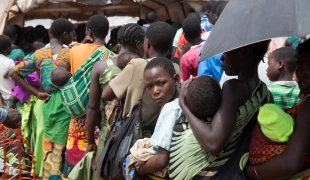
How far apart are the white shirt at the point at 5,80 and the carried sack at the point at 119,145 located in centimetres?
336

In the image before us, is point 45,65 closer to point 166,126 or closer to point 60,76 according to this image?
point 60,76

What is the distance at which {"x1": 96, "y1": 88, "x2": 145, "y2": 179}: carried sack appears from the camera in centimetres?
352

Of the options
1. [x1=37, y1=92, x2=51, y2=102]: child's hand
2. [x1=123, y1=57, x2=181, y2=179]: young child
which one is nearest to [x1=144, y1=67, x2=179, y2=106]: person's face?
[x1=123, y1=57, x2=181, y2=179]: young child

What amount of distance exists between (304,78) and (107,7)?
819 centimetres

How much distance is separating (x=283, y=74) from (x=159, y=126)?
1261mm

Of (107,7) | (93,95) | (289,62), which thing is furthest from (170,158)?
(107,7)

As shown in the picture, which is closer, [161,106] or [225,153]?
[225,153]

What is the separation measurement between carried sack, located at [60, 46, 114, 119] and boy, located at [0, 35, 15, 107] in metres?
1.99

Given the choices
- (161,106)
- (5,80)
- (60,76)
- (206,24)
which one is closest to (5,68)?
(5,80)

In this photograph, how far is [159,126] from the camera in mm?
2979

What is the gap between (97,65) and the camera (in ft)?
14.4

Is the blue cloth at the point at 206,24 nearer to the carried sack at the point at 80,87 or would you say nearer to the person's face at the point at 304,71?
the carried sack at the point at 80,87

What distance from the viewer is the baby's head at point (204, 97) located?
8.43 ft

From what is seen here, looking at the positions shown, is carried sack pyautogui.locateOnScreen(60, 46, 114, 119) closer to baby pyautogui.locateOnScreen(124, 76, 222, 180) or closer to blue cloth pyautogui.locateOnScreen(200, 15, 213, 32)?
baby pyautogui.locateOnScreen(124, 76, 222, 180)
